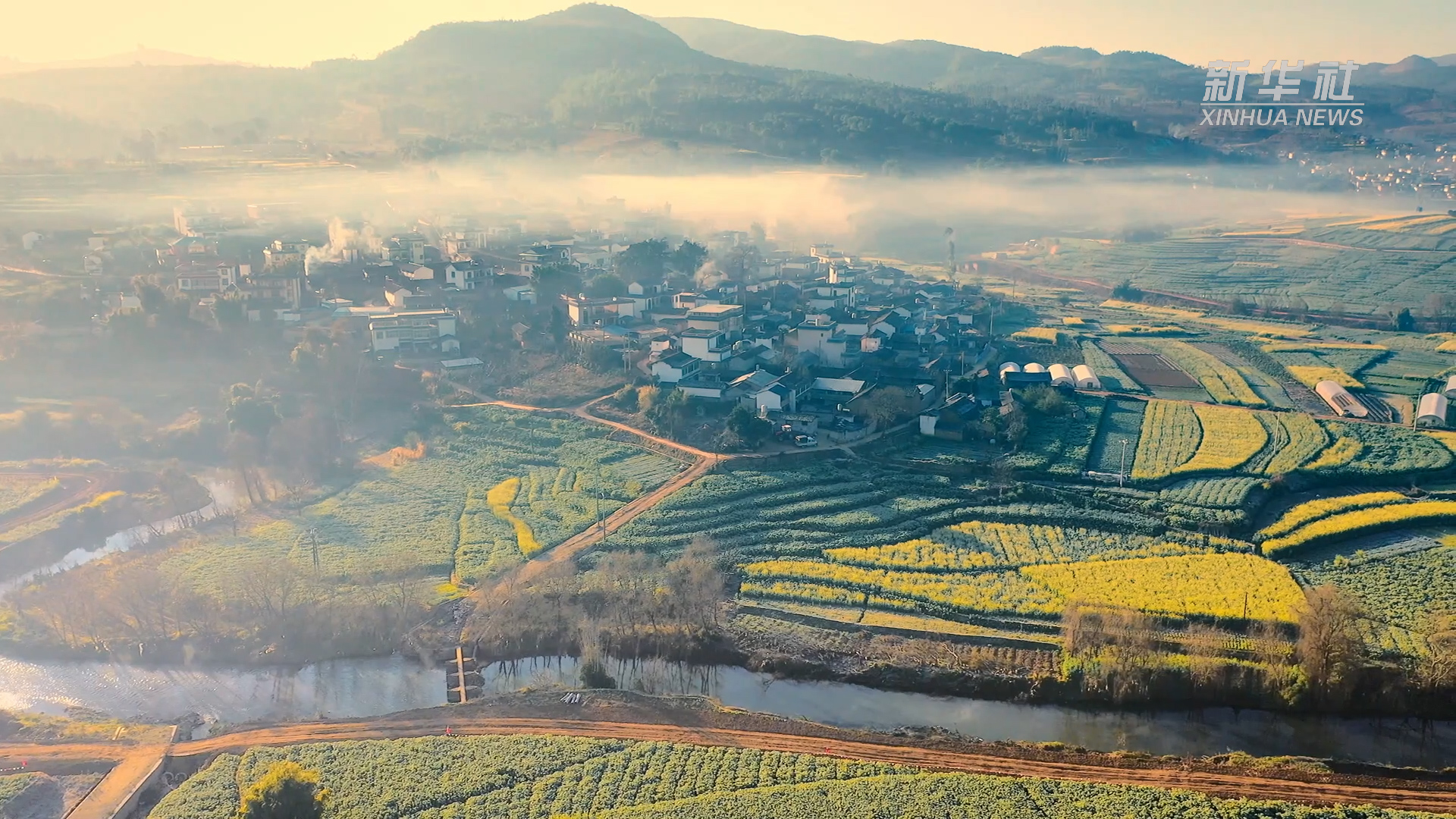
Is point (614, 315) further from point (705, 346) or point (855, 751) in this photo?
point (855, 751)

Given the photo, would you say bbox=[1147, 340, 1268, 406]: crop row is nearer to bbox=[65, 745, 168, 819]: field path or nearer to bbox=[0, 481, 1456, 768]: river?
bbox=[0, 481, 1456, 768]: river

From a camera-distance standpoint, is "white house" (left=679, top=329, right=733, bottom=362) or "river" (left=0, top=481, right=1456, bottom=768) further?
"white house" (left=679, top=329, right=733, bottom=362)

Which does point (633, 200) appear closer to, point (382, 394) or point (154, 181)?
point (154, 181)

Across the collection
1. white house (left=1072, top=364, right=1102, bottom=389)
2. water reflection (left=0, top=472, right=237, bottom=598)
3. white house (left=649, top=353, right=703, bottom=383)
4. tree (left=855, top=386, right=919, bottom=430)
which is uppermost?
white house (left=649, top=353, right=703, bottom=383)

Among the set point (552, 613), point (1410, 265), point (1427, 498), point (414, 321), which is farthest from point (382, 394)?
point (1410, 265)

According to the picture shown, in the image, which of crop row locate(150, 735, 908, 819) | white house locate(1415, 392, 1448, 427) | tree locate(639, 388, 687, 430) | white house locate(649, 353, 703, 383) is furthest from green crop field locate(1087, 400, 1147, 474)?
crop row locate(150, 735, 908, 819)

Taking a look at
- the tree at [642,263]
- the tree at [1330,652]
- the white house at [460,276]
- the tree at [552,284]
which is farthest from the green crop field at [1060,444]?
the white house at [460,276]

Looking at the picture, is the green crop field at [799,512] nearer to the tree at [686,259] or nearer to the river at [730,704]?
the river at [730,704]

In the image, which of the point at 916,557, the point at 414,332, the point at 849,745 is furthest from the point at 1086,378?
the point at 414,332
